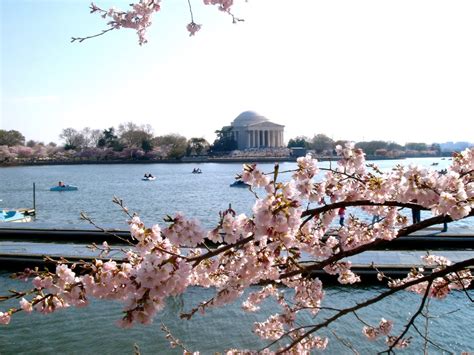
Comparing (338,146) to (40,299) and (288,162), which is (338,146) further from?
(288,162)

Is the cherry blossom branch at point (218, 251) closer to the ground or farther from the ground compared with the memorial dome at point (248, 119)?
closer to the ground

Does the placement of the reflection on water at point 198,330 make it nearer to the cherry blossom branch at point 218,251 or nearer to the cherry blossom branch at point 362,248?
the cherry blossom branch at point 362,248

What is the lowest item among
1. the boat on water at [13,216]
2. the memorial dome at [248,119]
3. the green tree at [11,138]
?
the boat on water at [13,216]

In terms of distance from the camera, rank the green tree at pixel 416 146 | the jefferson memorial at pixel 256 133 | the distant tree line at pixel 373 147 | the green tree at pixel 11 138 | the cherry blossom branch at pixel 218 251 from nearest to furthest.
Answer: the cherry blossom branch at pixel 218 251, the green tree at pixel 11 138, the distant tree line at pixel 373 147, the jefferson memorial at pixel 256 133, the green tree at pixel 416 146

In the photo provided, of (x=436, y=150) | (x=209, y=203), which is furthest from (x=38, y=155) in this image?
(x=436, y=150)

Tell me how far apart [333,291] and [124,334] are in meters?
4.64

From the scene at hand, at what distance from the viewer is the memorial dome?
425 feet

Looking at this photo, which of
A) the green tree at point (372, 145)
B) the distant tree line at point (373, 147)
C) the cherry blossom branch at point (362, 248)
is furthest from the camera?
the green tree at point (372, 145)

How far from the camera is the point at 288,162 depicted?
9856 centimetres

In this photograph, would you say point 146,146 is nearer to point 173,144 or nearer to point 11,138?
point 173,144

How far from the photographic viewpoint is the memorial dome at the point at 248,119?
129500 millimetres

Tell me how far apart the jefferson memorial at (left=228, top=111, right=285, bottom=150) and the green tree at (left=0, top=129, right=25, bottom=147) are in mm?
50545

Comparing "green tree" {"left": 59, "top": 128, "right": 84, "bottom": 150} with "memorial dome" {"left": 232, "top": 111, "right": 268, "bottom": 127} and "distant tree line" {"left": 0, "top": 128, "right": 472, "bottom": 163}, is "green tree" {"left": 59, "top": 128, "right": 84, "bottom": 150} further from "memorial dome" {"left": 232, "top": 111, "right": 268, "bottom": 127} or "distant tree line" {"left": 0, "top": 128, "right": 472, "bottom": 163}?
"memorial dome" {"left": 232, "top": 111, "right": 268, "bottom": 127}

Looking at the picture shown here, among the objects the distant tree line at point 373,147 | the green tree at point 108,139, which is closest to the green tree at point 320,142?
the distant tree line at point 373,147
